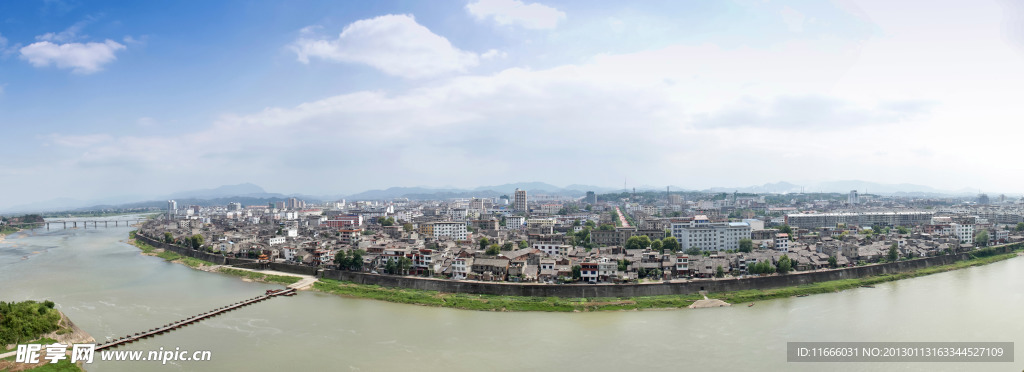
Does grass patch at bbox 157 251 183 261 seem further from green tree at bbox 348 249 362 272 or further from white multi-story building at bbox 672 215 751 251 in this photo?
white multi-story building at bbox 672 215 751 251

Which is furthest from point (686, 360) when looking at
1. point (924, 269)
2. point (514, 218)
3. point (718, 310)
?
point (514, 218)

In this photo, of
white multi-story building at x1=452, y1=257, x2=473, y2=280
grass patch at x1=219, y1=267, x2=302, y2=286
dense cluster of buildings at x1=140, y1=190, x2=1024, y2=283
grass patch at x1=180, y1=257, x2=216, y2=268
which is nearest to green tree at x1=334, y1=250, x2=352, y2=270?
dense cluster of buildings at x1=140, y1=190, x2=1024, y2=283

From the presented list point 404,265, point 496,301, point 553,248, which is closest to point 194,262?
point 404,265

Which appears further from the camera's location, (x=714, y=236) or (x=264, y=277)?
(x=714, y=236)

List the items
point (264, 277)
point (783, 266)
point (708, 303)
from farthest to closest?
point (264, 277)
point (783, 266)
point (708, 303)

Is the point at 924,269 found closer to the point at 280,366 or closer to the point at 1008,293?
the point at 1008,293

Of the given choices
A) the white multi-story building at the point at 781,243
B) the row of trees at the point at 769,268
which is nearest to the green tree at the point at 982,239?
the white multi-story building at the point at 781,243

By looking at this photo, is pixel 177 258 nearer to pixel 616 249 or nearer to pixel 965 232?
pixel 616 249
